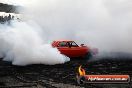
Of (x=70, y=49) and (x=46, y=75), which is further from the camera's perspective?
(x=70, y=49)

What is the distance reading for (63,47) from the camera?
66.9 ft

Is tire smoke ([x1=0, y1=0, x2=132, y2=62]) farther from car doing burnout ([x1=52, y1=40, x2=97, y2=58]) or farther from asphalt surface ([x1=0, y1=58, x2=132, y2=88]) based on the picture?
asphalt surface ([x1=0, y1=58, x2=132, y2=88])

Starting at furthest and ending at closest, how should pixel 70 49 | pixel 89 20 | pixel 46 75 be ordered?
pixel 89 20, pixel 70 49, pixel 46 75

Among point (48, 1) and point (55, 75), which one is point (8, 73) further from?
point (48, 1)

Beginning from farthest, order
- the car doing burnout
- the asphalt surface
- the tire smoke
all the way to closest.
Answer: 1. the tire smoke
2. the car doing burnout
3. the asphalt surface

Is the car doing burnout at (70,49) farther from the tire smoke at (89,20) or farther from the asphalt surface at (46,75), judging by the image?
the tire smoke at (89,20)

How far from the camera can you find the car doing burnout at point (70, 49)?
20.3 meters

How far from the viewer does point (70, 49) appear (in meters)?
20.5

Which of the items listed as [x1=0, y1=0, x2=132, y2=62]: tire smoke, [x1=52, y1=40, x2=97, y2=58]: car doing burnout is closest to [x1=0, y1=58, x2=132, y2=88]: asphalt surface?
[x1=52, y1=40, x2=97, y2=58]: car doing burnout

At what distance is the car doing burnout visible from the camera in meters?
20.3

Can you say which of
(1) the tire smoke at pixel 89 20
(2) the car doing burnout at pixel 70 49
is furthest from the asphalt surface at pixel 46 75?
(1) the tire smoke at pixel 89 20

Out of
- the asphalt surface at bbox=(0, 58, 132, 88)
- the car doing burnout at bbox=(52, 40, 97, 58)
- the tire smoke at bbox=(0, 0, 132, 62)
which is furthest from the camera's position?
the tire smoke at bbox=(0, 0, 132, 62)

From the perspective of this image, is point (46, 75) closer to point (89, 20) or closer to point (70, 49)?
point (70, 49)

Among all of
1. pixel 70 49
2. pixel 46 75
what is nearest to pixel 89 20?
pixel 70 49
